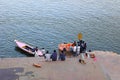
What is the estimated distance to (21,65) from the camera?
24.4 m

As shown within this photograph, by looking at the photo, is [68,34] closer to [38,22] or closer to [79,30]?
[79,30]

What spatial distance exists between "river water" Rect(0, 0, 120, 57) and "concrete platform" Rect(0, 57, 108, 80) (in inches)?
500

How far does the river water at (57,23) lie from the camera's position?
40.6 m

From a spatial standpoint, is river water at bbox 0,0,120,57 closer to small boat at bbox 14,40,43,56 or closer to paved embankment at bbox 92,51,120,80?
small boat at bbox 14,40,43,56

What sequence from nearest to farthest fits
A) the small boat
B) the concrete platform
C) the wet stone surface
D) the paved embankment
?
1. the wet stone surface
2. the concrete platform
3. the paved embankment
4. the small boat

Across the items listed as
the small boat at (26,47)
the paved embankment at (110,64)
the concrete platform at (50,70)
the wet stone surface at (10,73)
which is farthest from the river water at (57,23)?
the wet stone surface at (10,73)

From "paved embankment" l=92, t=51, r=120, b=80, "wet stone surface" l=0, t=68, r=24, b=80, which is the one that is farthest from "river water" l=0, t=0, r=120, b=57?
"wet stone surface" l=0, t=68, r=24, b=80

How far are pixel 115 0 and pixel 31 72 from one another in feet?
144

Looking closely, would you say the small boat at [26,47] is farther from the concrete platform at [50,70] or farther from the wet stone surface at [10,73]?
the wet stone surface at [10,73]

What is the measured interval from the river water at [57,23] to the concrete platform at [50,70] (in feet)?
41.7

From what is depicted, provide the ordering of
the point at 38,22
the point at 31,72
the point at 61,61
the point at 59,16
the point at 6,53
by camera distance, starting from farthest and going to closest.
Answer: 1. the point at 59,16
2. the point at 38,22
3. the point at 6,53
4. the point at 61,61
5. the point at 31,72

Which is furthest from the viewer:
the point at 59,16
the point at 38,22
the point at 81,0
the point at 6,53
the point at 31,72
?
the point at 81,0

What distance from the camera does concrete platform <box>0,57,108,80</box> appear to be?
74.2ft

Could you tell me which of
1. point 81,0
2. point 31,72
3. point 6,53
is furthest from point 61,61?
point 81,0
